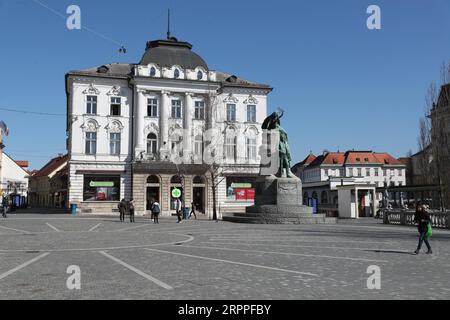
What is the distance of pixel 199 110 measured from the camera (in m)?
50.4

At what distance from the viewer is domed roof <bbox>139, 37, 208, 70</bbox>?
4956cm

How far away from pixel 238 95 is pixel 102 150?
16660 millimetres

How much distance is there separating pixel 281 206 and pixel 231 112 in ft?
80.8

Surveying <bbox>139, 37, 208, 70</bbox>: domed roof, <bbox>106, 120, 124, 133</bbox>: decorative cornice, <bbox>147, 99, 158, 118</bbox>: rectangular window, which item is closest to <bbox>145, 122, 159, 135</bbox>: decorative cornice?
<bbox>147, 99, 158, 118</bbox>: rectangular window

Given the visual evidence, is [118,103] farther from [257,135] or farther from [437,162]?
[437,162]

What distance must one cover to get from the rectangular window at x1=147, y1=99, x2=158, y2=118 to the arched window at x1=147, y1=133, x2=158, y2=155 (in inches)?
86.3

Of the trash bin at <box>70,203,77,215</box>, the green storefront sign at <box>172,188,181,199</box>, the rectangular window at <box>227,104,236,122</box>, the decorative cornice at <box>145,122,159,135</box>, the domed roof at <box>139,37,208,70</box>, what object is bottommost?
the trash bin at <box>70,203,77,215</box>

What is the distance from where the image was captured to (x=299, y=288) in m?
8.00

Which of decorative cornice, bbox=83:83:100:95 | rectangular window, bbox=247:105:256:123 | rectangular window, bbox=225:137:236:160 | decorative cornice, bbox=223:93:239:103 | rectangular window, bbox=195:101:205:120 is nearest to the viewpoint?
decorative cornice, bbox=83:83:100:95

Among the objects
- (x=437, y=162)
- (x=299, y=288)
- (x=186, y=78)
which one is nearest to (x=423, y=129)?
(x=437, y=162)

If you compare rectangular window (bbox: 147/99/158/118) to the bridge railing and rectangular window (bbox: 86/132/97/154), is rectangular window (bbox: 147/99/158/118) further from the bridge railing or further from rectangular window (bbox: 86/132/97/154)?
the bridge railing

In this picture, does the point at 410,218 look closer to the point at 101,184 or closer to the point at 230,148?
the point at 230,148

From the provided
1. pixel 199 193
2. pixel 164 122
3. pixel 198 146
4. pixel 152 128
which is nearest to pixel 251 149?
pixel 198 146
